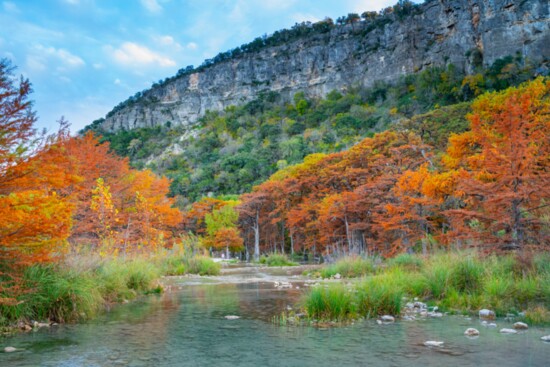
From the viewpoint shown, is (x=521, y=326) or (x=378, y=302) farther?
(x=378, y=302)

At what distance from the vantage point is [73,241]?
14.7 metres

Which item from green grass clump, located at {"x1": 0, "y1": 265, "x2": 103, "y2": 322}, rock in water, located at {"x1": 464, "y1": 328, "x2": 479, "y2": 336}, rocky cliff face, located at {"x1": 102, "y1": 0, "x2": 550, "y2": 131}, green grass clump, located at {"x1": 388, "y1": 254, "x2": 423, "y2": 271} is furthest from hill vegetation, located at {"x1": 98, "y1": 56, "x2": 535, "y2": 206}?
green grass clump, located at {"x1": 0, "y1": 265, "x2": 103, "y2": 322}

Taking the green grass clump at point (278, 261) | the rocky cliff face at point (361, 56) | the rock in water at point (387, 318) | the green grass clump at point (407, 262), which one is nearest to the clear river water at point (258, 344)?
the rock in water at point (387, 318)

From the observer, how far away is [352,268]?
18000 mm

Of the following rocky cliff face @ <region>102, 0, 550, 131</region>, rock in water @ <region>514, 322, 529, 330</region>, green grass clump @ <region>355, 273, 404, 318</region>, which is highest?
rocky cliff face @ <region>102, 0, 550, 131</region>

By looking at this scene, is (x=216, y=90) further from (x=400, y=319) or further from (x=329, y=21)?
(x=400, y=319)

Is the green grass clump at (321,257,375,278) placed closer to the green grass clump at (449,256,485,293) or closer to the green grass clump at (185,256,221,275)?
the green grass clump at (185,256,221,275)

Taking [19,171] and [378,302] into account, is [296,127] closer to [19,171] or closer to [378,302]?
[378,302]

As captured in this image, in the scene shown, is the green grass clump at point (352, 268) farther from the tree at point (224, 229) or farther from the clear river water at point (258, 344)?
the tree at point (224, 229)

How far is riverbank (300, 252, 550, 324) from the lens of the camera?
838 centimetres

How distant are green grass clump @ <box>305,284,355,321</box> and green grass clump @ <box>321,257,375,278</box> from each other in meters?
9.22

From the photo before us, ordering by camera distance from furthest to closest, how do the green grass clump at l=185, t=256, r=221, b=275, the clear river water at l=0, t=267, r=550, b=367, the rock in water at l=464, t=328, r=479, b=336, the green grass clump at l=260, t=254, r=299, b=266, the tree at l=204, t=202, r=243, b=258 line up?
1. the tree at l=204, t=202, r=243, b=258
2. the green grass clump at l=260, t=254, r=299, b=266
3. the green grass clump at l=185, t=256, r=221, b=275
4. the rock in water at l=464, t=328, r=479, b=336
5. the clear river water at l=0, t=267, r=550, b=367

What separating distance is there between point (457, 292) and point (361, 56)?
373 feet

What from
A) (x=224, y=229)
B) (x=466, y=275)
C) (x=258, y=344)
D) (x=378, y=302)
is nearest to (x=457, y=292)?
(x=466, y=275)
